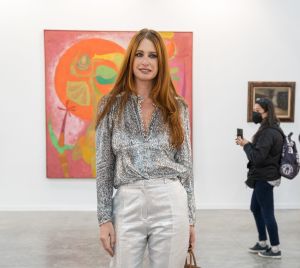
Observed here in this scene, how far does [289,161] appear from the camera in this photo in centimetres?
429

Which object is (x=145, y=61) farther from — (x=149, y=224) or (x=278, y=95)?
(x=278, y=95)

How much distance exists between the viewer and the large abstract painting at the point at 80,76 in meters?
6.41

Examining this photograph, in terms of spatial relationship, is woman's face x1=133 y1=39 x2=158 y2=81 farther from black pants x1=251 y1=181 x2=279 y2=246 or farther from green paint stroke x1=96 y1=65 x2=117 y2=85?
green paint stroke x1=96 y1=65 x2=117 y2=85

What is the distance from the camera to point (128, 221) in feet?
6.17

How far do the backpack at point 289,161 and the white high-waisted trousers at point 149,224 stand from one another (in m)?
2.65

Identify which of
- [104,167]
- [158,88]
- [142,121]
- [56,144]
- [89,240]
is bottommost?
[89,240]

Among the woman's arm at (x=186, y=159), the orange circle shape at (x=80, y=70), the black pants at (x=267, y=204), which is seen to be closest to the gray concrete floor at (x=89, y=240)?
the black pants at (x=267, y=204)

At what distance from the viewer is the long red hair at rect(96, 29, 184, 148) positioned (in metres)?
1.95

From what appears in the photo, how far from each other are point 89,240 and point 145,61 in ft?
11.5

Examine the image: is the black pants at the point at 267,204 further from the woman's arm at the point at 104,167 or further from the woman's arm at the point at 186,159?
the woman's arm at the point at 104,167

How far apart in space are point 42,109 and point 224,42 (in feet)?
9.59

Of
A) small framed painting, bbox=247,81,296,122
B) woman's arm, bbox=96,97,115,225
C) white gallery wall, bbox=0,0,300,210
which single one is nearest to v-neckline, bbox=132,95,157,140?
woman's arm, bbox=96,97,115,225

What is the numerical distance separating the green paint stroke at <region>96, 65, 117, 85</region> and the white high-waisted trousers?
468cm

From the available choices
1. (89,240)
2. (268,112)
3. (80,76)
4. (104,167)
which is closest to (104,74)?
(80,76)
